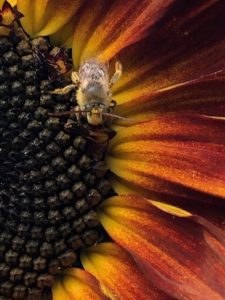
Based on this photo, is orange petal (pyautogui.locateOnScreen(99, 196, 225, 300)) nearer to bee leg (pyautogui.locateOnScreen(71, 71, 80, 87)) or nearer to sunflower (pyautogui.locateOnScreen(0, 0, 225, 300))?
sunflower (pyautogui.locateOnScreen(0, 0, 225, 300))

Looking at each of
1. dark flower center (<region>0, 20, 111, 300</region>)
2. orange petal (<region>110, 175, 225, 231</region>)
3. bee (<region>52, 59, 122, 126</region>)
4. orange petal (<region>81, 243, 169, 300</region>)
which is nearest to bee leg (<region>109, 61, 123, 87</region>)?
bee (<region>52, 59, 122, 126</region>)

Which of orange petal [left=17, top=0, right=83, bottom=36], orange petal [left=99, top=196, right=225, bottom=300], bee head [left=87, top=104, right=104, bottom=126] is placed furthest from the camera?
orange petal [left=17, top=0, right=83, bottom=36]

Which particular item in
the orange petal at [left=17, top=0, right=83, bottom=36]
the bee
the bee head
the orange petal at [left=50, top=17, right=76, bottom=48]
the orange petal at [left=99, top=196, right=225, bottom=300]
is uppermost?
the orange petal at [left=17, top=0, right=83, bottom=36]

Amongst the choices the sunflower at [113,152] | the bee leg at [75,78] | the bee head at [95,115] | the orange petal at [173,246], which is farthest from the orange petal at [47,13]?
the orange petal at [173,246]

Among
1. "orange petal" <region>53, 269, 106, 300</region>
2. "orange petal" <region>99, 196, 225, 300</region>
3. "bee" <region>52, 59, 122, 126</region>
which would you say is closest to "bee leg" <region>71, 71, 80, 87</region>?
"bee" <region>52, 59, 122, 126</region>

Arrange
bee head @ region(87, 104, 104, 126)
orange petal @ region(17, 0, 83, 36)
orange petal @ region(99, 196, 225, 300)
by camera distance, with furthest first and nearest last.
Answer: orange petal @ region(17, 0, 83, 36)
bee head @ region(87, 104, 104, 126)
orange petal @ region(99, 196, 225, 300)

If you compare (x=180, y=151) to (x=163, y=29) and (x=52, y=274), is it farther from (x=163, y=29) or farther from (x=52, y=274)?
(x=52, y=274)

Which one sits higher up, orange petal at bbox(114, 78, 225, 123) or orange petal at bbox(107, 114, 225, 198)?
orange petal at bbox(114, 78, 225, 123)

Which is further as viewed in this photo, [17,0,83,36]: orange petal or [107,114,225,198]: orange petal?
[17,0,83,36]: orange petal

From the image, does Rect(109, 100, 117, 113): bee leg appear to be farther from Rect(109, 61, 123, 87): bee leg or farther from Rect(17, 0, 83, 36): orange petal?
Rect(17, 0, 83, 36): orange petal
